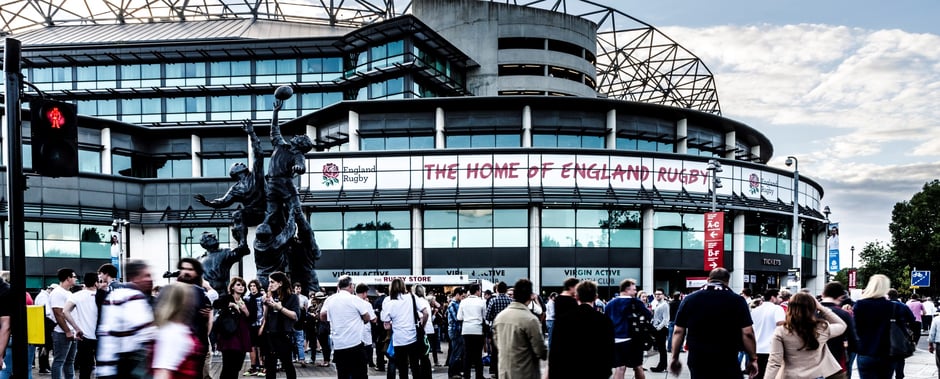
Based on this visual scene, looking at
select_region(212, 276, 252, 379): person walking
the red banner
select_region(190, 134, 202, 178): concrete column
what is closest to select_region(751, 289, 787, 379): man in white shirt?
select_region(212, 276, 252, 379): person walking

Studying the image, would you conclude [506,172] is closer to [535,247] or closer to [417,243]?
[535,247]

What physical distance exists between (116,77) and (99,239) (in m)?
14.0

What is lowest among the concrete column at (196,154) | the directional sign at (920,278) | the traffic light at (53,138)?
the directional sign at (920,278)

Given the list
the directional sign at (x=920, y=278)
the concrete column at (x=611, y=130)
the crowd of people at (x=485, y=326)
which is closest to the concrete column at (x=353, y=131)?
the concrete column at (x=611, y=130)

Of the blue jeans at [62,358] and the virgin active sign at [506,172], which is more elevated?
the virgin active sign at [506,172]

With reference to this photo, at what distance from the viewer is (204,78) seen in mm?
49188

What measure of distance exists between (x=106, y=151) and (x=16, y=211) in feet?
141

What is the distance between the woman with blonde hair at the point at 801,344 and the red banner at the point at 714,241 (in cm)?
1753

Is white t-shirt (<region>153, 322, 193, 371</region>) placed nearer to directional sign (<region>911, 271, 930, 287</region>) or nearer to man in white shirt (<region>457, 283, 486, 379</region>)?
man in white shirt (<region>457, 283, 486, 379</region>)

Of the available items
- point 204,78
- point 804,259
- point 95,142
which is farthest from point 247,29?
point 804,259

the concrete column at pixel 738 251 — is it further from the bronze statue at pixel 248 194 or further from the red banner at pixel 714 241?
the bronze statue at pixel 248 194

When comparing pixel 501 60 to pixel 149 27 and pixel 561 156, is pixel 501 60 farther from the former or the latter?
pixel 149 27

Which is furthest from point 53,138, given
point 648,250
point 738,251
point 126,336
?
point 738,251

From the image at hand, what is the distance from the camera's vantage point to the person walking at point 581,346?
6547 mm
